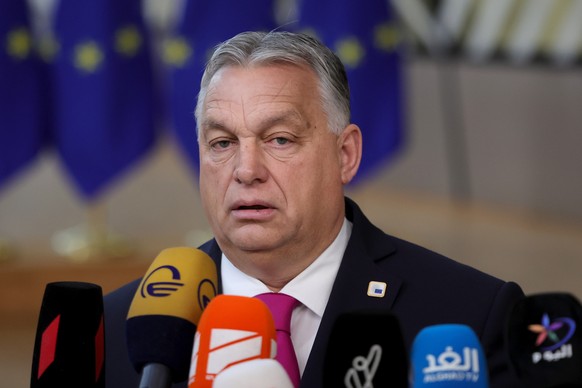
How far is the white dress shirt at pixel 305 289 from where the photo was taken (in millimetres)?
2754

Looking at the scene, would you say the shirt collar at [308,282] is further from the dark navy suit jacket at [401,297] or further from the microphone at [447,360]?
the microphone at [447,360]

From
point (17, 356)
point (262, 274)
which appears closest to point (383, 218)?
point (17, 356)

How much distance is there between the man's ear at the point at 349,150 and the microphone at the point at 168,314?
0.55m

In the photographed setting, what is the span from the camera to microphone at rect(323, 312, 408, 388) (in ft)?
6.04

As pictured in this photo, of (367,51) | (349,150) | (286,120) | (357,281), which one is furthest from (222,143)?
(367,51)

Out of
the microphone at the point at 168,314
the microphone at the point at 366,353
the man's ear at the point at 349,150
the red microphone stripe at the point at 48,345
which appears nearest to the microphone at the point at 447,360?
the microphone at the point at 366,353

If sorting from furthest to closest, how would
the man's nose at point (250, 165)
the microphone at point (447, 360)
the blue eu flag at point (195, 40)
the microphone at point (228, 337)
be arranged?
the blue eu flag at point (195, 40), the man's nose at point (250, 165), the microphone at point (228, 337), the microphone at point (447, 360)

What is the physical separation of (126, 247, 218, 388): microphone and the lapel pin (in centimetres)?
52

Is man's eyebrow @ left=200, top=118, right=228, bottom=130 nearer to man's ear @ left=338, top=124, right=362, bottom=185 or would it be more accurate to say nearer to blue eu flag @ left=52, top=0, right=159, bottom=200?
man's ear @ left=338, top=124, right=362, bottom=185

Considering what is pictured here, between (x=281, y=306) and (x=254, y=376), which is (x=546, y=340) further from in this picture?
(x=281, y=306)

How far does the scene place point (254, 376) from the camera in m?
1.88

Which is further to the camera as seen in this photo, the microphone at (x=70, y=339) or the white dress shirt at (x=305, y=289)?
the white dress shirt at (x=305, y=289)

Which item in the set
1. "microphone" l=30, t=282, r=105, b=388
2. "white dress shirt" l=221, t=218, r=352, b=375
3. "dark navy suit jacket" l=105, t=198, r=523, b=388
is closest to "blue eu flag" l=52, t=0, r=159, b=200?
"dark navy suit jacket" l=105, t=198, r=523, b=388

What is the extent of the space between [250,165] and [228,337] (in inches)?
25.2
